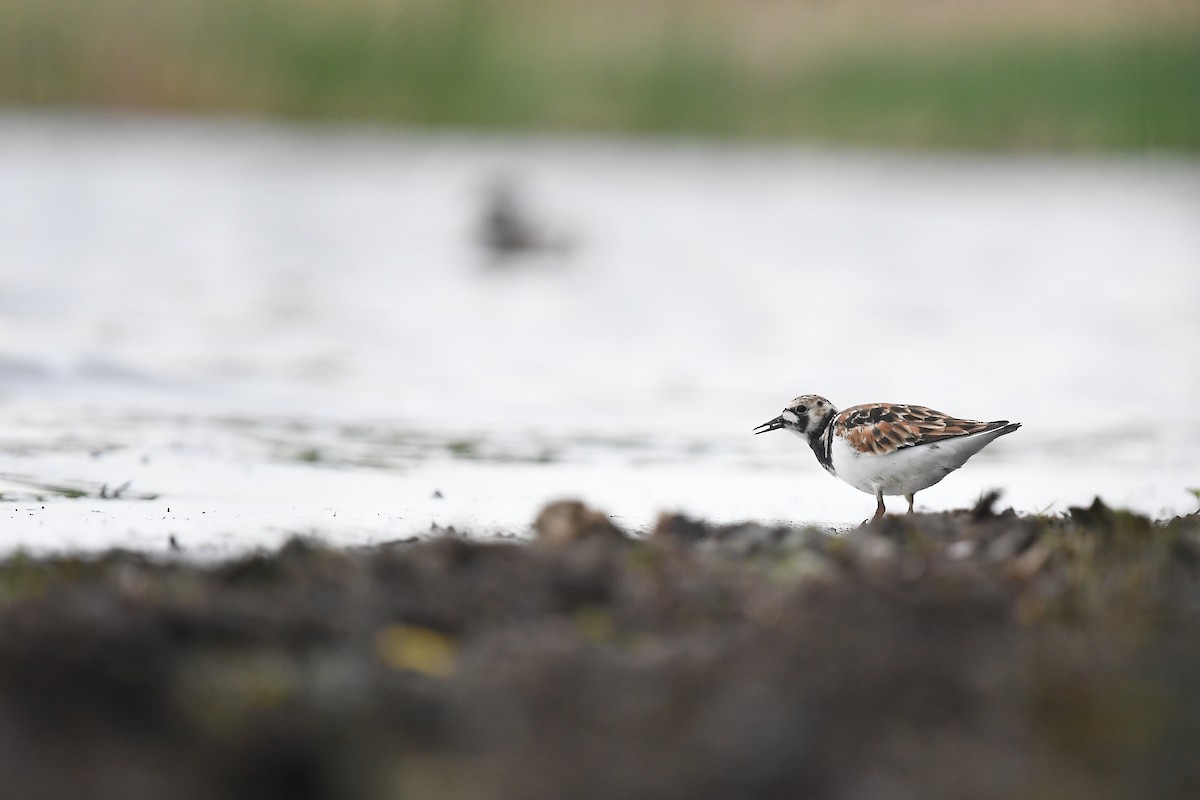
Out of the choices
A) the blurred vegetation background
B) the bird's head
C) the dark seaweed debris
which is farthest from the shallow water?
the dark seaweed debris

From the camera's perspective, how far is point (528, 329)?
43.1ft

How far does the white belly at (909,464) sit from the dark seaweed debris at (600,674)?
132 centimetres

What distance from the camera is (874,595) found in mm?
4148

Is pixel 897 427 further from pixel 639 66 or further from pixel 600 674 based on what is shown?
pixel 639 66

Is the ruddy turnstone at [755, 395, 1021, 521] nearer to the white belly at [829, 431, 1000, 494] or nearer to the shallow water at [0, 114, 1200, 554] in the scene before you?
the white belly at [829, 431, 1000, 494]

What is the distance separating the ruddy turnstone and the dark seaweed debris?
132 centimetres

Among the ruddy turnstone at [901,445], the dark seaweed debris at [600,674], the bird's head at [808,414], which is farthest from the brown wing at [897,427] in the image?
the dark seaweed debris at [600,674]

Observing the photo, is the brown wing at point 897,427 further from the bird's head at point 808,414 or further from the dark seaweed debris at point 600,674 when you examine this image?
the dark seaweed debris at point 600,674

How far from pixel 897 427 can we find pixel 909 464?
0.54 ft

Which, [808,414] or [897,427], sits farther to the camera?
[808,414]

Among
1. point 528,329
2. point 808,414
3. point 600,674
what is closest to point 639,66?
point 528,329

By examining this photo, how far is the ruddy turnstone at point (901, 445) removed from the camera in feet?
20.0

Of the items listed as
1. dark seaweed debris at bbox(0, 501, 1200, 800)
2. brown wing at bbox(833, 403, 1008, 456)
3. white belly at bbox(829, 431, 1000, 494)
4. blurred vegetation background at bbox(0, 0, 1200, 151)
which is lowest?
dark seaweed debris at bbox(0, 501, 1200, 800)

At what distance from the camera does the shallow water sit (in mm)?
6977
